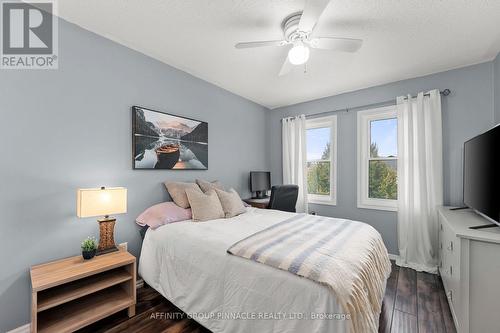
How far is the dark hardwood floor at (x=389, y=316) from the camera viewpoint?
5.56 feet

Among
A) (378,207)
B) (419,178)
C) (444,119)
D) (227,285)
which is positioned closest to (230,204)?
(227,285)

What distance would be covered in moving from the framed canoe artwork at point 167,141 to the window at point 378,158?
8.10 feet

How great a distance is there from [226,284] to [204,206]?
3.46 feet

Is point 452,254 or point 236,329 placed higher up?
point 452,254

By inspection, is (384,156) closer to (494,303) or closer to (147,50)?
(494,303)

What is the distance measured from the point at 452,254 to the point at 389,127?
201cm

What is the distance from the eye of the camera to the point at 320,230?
1.92m

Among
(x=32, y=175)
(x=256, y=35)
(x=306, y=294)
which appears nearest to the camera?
(x=306, y=294)

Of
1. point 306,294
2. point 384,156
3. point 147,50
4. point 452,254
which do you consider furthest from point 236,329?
point 384,156

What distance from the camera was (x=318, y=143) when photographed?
153 inches

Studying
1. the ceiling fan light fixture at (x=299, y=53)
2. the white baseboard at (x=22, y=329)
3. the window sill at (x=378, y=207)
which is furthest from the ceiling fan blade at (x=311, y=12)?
the white baseboard at (x=22, y=329)

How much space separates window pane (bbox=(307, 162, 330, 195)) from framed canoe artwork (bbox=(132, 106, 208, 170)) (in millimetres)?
2002

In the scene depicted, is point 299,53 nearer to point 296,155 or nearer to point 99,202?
point 99,202

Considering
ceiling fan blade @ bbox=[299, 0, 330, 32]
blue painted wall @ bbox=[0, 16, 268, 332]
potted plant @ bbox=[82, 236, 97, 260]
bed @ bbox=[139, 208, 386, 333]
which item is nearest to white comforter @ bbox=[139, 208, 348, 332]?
bed @ bbox=[139, 208, 386, 333]
